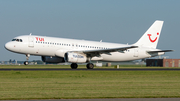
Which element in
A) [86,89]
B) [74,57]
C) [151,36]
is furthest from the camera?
[151,36]

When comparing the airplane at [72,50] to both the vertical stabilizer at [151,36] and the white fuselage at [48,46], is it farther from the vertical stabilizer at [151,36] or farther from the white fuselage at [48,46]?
the vertical stabilizer at [151,36]

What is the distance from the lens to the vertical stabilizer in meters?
53.3

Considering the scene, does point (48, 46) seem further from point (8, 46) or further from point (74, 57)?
point (8, 46)

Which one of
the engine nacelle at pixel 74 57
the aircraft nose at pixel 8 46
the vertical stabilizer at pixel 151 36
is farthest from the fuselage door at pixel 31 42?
the vertical stabilizer at pixel 151 36

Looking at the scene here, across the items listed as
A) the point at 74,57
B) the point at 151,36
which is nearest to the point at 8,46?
the point at 74,57

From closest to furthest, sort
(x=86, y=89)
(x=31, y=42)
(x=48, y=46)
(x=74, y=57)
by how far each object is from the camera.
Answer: (x=86, y=89)
(x=31, y=42)
(x=74, y=57)
(x=48, y=46)

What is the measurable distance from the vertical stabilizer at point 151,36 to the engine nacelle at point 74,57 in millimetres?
12941

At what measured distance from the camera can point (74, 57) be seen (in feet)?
143

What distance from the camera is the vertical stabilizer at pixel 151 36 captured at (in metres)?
53.3

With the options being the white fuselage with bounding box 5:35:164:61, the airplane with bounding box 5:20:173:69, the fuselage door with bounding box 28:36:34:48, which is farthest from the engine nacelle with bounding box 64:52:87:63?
the fuselage door with bounding box 28:36:34:48

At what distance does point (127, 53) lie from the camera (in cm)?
5078

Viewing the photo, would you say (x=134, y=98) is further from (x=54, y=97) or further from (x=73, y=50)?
(x=73, y=50)

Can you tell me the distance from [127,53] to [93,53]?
294 inches

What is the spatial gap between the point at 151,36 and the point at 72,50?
15.9 metres
